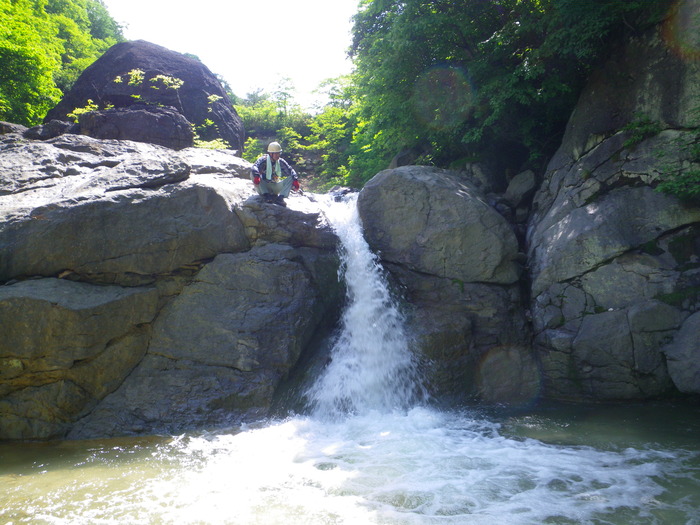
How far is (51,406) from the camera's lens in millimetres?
6918

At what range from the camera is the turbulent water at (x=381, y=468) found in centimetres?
442

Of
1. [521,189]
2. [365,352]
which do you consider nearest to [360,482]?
[365,352]

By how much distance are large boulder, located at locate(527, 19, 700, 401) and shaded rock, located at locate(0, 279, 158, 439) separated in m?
7.48

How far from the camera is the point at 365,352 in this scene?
337 inches

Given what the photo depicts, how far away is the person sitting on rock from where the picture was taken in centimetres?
918

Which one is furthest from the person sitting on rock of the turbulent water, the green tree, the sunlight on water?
Answer: the green tree

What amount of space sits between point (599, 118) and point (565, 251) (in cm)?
296

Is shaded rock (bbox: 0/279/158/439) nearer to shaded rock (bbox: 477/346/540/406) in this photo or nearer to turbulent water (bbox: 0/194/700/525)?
turbulent water (bbox: 0/194/700/525)

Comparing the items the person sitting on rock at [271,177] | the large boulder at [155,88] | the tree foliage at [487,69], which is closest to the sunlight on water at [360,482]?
the person sitting on rock at [271,177]

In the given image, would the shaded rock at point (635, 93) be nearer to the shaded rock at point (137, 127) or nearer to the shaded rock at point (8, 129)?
the shaded rock at point (137, 127)

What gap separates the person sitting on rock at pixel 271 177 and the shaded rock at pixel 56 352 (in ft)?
10.9

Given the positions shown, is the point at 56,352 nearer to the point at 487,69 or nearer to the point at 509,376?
the point at 509,376

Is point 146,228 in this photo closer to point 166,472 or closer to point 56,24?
A: point 166,472

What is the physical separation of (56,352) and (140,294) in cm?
147
